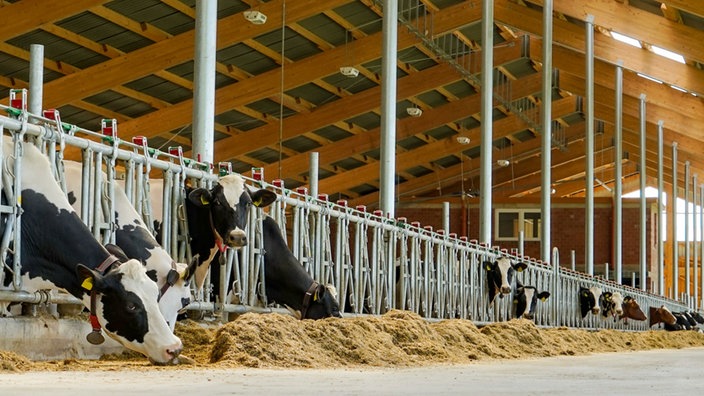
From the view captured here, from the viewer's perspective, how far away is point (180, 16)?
24172 millimetres

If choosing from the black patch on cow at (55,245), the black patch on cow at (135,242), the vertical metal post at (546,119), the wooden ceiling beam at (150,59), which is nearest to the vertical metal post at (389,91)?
the wooden ceiling beam at (150,59)

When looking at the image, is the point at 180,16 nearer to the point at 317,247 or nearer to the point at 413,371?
the point at 317,247

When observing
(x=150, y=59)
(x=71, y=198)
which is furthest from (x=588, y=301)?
(x=71, y=198)

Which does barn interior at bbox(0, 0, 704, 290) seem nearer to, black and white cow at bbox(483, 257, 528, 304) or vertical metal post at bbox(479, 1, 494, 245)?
vertical metal post at bbox(479, 1, 494, 245)

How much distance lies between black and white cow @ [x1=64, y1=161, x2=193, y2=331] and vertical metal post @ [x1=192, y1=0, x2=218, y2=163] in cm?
286

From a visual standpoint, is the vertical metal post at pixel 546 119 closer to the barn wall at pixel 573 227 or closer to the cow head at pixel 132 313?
the barn wall at pixel 573 227

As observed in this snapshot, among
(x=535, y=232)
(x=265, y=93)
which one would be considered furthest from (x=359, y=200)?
(x=265, y=93)

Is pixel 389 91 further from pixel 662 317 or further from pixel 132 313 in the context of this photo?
pixel 662 317

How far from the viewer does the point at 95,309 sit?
752cm

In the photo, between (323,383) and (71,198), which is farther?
(71,198)

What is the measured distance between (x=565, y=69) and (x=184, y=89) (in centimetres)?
1338

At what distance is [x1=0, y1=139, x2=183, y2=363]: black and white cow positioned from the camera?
293 inches

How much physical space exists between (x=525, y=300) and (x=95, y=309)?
16663 mm

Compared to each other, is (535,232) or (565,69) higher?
(565,69)
